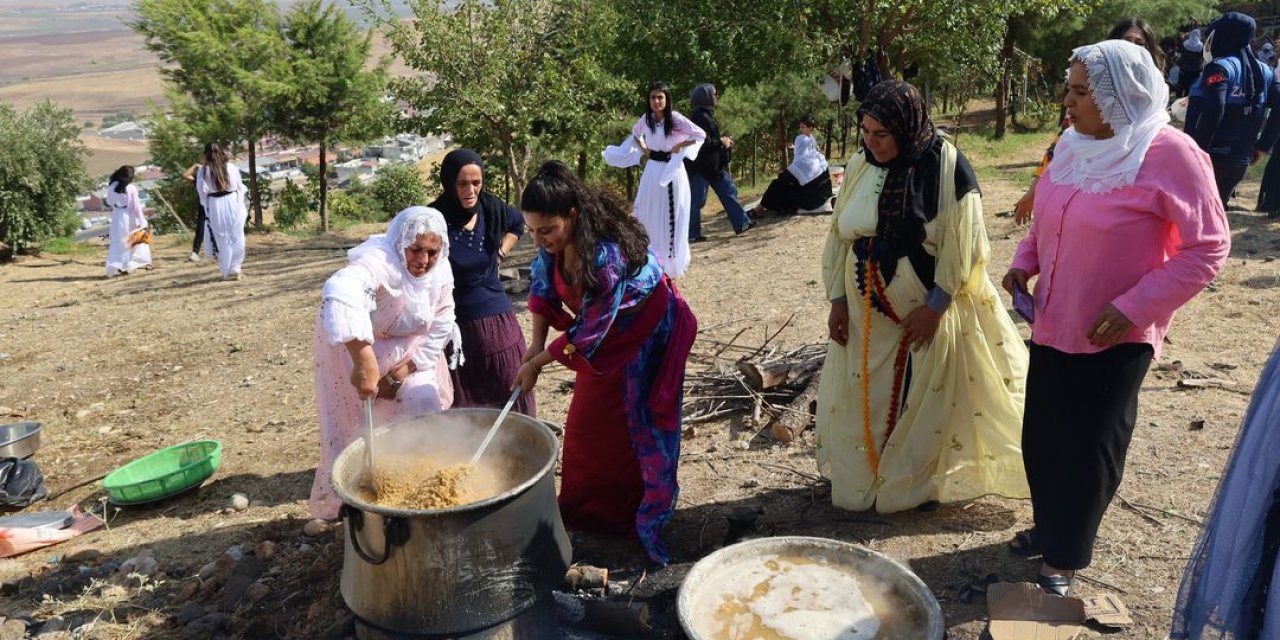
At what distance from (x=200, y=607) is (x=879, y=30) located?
866 cm

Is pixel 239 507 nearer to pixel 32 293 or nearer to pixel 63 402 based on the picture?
pixel 63 402

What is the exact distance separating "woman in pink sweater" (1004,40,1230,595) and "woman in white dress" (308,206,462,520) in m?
2.21

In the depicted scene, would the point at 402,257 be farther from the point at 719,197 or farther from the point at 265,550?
the point at 719,197

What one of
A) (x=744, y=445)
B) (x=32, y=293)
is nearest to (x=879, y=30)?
(x=744, y=445)

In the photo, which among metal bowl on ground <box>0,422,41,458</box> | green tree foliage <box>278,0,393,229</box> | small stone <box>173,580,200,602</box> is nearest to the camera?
small stone <box>173,580,200,602</box>

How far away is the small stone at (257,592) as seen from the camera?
11.2 feet

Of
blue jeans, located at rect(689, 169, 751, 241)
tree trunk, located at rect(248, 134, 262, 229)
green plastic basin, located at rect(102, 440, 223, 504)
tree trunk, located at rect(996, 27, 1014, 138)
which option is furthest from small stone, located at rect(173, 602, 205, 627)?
tree trunk, located at rect(996, 27, 1014, 138)

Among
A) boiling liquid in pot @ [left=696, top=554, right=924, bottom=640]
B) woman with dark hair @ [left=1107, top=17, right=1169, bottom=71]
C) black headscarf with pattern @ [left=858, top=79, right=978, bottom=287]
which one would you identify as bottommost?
boiling liquid in pot @ [left=696, top=554, right=924, bottom=640]

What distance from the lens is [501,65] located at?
10.7 m

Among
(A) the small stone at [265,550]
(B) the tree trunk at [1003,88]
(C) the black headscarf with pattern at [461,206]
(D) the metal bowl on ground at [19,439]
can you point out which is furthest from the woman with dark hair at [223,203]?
(B) the tree trunk at [1003,88]

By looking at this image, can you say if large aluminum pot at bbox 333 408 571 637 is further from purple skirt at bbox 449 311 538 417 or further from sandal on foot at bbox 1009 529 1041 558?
sandal on foot at bbox 1009 529 1041 558

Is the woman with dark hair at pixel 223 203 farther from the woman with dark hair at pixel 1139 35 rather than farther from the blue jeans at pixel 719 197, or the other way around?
the woman with dark hair at pixel 1139 35

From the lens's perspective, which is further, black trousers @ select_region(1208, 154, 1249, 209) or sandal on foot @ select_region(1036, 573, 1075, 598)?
black trousers @ select_region(1208, 154, 1249, 209)

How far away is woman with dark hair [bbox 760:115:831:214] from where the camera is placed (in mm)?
10594
